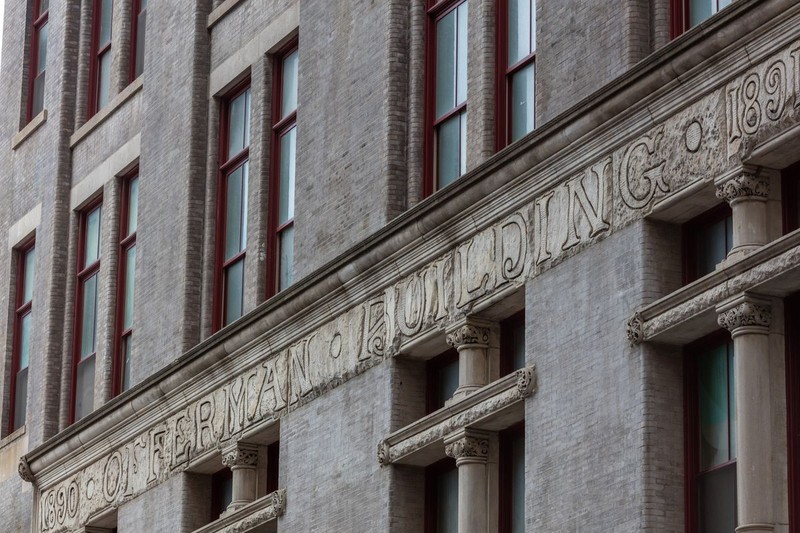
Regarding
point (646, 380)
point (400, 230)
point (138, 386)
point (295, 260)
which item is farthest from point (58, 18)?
point (646, 380)

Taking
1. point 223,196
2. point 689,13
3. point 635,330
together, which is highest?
point 223,196

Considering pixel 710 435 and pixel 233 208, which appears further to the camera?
pixel 233 208

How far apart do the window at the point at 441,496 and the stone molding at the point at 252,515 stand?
2.80 meters

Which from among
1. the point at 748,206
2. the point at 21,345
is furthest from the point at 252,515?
the point at 21,345

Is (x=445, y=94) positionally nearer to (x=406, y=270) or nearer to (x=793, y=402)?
(x=406, y=270)

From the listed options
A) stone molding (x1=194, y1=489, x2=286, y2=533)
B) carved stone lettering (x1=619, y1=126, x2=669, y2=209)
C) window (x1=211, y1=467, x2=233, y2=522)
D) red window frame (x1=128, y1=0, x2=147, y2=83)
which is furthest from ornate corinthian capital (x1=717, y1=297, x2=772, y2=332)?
red window frame (x1=128, y1=0, x2=147, y2=83)

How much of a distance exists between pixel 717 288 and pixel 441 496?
635cm

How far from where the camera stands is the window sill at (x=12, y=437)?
38.2m

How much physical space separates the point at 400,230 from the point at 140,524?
8.52 meters

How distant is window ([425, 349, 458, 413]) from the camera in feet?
86.3

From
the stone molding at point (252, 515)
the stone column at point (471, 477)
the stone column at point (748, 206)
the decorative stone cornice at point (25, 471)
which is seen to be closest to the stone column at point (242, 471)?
the stone molding at point (252, 515)

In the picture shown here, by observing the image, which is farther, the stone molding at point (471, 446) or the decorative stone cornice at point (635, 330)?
the stone molding at point (471, 446)

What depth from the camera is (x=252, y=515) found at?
1155 inches

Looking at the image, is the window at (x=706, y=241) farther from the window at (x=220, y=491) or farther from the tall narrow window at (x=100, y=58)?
the tall narrow window at (x=100, y=58)
